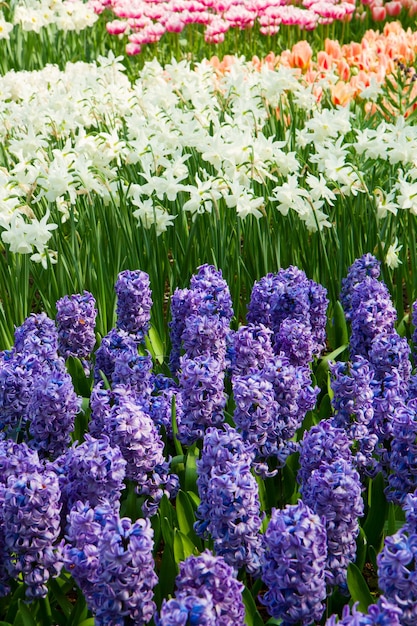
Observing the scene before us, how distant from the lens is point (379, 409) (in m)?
2.66

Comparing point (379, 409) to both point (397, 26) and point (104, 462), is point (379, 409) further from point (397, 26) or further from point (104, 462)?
point (397, 26)

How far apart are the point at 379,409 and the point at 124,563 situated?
106 cm

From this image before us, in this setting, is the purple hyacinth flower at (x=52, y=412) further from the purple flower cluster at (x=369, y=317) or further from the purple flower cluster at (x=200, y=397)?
the purple flower cluster at (x=369, y=317)

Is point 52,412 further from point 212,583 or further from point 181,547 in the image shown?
point 212,583

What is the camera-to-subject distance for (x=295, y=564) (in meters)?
1.92

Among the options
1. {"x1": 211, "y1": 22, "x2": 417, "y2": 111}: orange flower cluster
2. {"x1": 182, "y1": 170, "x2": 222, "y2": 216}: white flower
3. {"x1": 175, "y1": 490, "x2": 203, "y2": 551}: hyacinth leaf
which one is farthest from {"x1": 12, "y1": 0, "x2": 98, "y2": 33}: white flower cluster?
{"x1": 175, "y1": 490, "x2": 203, "y2": 551}: hyacinth leaf

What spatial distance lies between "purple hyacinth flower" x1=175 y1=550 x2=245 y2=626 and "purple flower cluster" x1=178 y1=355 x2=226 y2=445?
85cm

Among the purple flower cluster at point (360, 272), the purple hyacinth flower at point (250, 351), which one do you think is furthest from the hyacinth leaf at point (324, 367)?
the purple hyacinth flower at point (250, 351)

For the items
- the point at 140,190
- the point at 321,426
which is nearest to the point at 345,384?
the point at 321,426

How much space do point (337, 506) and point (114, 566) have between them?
22.8 inches

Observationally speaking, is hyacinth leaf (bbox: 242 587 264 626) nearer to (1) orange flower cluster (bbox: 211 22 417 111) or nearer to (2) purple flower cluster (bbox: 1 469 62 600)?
(2) purple flower cluster (bbox: 1 469 62 600)

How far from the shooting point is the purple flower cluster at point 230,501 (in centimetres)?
211

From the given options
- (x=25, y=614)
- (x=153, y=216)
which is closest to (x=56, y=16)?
(x=153, y=216)

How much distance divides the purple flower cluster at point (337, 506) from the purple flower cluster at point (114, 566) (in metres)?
0.43
